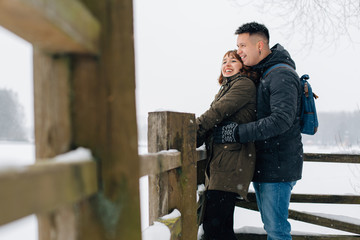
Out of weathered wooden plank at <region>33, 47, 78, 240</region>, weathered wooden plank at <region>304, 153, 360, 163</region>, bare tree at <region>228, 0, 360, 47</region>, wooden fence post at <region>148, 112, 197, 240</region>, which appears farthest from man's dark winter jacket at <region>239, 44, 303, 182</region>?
bare tree at <region>228, 0, 360, 47</region>

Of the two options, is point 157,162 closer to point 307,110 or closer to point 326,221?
point 307,110

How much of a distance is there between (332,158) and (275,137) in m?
1.45

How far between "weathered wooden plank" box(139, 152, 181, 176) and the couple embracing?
0.62 m

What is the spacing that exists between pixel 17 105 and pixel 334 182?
16575 mm

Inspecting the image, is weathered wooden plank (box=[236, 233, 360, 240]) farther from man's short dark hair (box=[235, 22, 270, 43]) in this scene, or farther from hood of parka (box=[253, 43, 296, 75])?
man's short dark hair (box=[235, 22, 270, 43])

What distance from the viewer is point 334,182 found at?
49.1 ft

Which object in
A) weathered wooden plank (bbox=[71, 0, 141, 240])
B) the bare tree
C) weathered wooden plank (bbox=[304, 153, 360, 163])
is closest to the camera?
weathered wooden plank (bbox=[71, 0, 141, 240])

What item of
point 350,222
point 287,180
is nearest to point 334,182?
point 350,222

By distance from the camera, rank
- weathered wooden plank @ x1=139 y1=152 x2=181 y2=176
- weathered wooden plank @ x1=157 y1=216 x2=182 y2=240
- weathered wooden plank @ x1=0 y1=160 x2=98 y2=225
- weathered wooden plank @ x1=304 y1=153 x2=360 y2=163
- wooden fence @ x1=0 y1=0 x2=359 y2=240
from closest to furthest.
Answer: weathered wooden plank @ x1=0 y1=160 x2=98 y2=225 → wooden fence @ x1=0 y1=0 x2=359 y2=240 → weathered wooden plank @ x1=139 y1=152 x2=181 y2=176 → weathered wooden plank @ x1=157 y1=216 x2=182 y2=240 → weathered wooden plank @ x1=304 y1=153 x2=360 y2=163

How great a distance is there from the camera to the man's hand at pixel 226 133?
214 cm

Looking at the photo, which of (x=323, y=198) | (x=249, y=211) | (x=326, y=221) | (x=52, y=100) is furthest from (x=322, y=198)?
(x=249, y=211)

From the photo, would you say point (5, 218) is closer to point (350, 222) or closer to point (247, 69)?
point (247, 69)

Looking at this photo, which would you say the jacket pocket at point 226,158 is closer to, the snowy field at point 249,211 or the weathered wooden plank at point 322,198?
the snowy field at point 249,211

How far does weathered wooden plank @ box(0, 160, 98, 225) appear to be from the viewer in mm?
404
